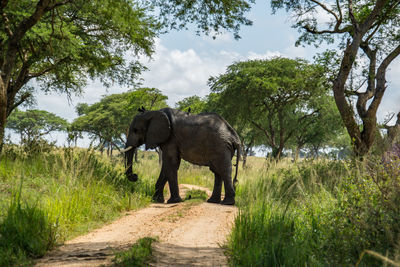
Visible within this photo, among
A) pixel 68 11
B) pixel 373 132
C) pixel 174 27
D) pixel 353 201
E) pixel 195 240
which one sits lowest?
pixel 195 240

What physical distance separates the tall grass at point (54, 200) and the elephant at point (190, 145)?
89cm

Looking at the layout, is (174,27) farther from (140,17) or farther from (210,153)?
(140,17)

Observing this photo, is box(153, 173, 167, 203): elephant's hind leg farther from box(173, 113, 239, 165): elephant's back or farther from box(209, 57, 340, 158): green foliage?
box(209, 57, 340, 158): green foliage

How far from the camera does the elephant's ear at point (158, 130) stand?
10961mm

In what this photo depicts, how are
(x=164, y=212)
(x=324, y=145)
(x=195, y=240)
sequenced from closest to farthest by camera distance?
(x=195, y=240) → (x=164, y=212) → (x=324, y=145)

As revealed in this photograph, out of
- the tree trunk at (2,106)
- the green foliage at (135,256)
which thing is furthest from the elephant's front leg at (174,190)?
the green foliage at (135,256)

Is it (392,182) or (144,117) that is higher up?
(144,117)

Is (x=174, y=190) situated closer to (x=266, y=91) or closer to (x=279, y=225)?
(x=279, y=225)

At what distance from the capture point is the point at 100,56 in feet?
57.2

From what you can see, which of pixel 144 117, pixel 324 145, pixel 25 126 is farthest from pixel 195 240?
pixel 25 126

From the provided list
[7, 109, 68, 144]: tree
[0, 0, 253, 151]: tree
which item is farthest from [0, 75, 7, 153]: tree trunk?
[7, 109, 68, 144]: tree

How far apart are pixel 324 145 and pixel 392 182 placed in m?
42.5

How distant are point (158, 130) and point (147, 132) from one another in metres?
0.48

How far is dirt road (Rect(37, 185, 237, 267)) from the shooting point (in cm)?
489
